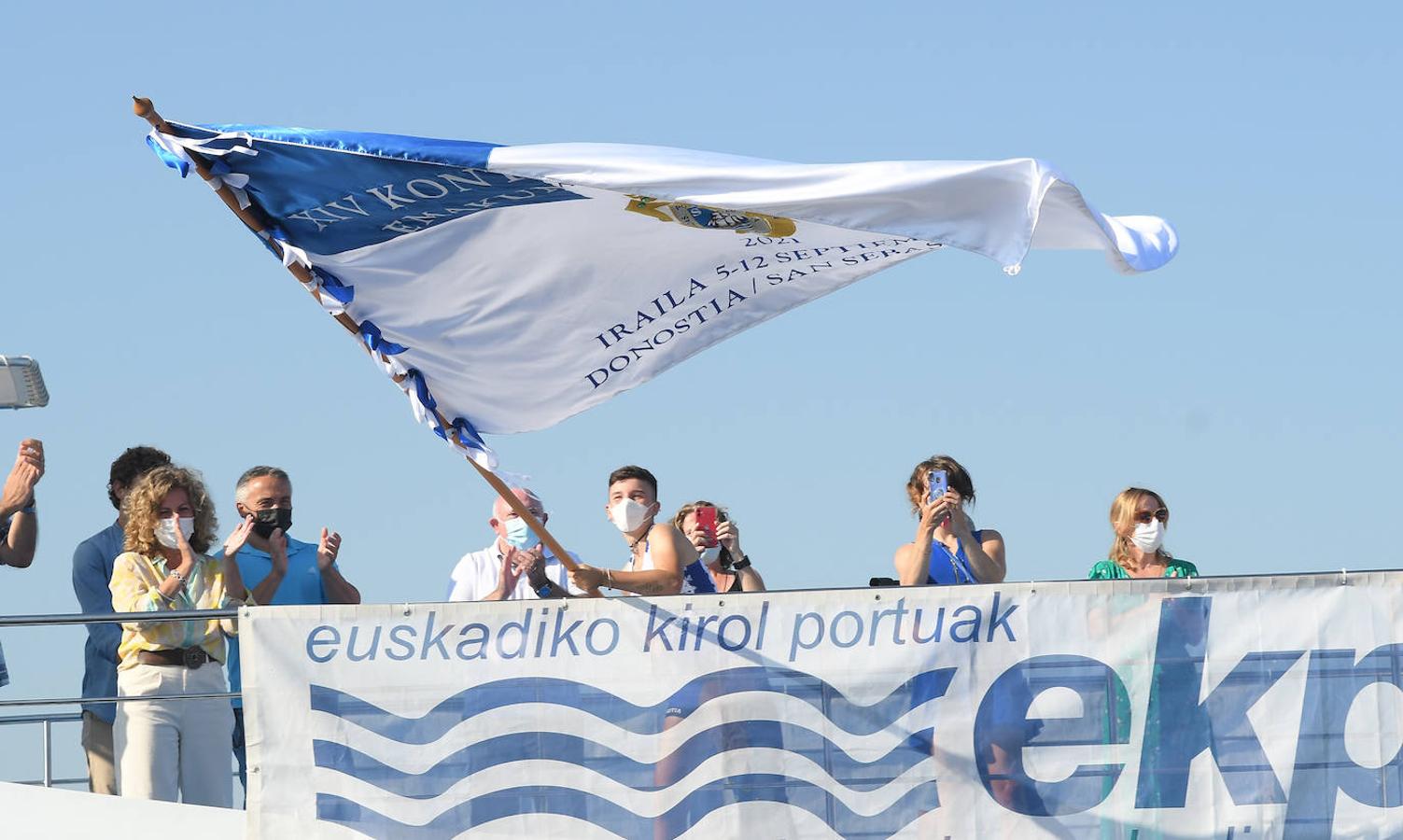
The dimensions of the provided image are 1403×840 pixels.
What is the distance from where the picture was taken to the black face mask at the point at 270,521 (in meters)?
8.82

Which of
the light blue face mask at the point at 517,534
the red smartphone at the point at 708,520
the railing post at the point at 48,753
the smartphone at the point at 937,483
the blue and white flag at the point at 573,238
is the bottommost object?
the railing post at the point at 48,753

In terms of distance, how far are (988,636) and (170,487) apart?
362cm

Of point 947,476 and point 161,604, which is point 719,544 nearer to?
point 947,476

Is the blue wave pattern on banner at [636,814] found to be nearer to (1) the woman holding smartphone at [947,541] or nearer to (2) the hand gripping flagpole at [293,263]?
(2) the hand gripping flagpole at [293,263]

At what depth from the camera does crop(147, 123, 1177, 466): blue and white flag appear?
696 cm

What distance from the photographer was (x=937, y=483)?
8727mm

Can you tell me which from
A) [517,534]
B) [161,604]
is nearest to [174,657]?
[161,604]

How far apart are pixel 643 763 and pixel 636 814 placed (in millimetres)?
209

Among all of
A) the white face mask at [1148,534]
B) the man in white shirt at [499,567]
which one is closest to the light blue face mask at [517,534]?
the man in white shirt at [499,567]

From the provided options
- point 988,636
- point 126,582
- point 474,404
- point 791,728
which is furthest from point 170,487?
point 988,636

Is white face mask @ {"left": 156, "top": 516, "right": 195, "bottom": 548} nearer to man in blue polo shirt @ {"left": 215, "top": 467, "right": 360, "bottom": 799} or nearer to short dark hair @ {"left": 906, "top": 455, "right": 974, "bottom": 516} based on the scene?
man in blue polo shirt @ {"left": 215, "top": 467, "right": 360, "bottom": 799}

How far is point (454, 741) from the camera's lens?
301 inches

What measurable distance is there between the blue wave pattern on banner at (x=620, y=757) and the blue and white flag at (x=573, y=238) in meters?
1.26

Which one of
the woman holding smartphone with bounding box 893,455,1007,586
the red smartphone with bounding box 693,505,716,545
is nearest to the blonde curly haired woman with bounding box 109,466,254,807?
the red smartphone with bounding box 693,505,716,545
